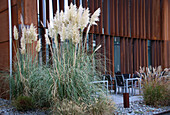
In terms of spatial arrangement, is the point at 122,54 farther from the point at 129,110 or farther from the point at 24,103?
the point at 24,103

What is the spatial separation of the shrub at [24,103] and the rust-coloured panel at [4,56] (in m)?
1.82

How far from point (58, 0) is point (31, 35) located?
2.80 meters

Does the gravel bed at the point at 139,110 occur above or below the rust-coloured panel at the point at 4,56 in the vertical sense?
below

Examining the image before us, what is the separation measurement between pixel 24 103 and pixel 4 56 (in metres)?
2.28

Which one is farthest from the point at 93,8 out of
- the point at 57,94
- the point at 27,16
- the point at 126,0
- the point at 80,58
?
the point at 57,94

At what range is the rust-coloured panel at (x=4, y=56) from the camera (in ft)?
18.2

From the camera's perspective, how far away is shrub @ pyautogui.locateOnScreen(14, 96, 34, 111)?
3.89 m

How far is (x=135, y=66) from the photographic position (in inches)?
371

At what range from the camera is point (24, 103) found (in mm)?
3896

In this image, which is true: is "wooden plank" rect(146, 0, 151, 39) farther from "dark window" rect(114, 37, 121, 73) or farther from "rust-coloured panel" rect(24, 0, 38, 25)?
"rust-coloured panel" rect(24, 0, 38, 25)

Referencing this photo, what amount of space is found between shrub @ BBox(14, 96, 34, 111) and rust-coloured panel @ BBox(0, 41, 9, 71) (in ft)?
5.96

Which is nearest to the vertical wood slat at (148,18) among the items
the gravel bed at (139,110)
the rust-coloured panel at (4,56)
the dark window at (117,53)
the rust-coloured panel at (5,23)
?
the dark window at (117,53)

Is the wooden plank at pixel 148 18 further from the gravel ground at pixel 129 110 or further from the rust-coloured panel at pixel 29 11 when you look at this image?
the rust-coloured panel at pixel 29 11

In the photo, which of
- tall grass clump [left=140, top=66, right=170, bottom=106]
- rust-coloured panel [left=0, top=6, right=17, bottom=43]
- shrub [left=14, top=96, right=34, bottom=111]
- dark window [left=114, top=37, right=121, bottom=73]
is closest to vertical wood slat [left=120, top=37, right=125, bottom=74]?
dark window [left=114, top=37, right=121, bottom=73]
